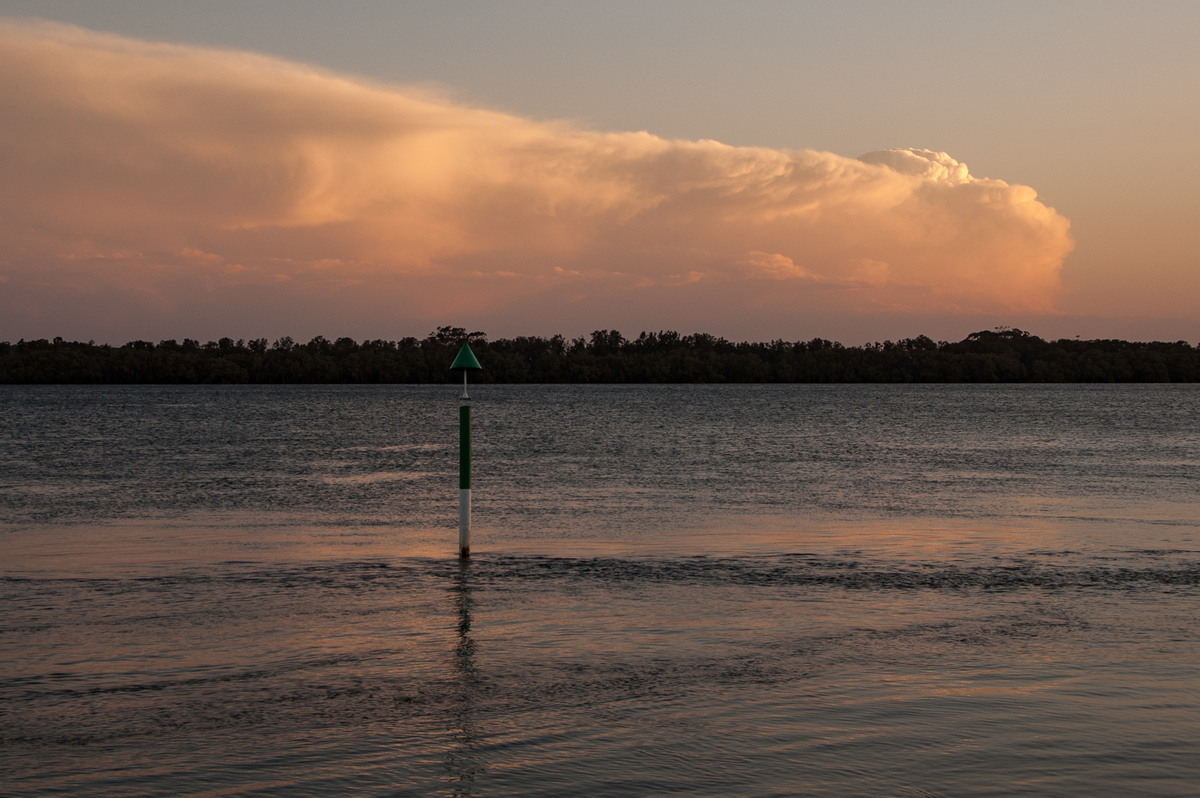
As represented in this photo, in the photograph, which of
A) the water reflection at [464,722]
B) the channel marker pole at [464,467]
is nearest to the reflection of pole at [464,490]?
the channel marker pole at [464,467]

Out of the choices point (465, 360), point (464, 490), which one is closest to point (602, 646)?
point (464, 490)

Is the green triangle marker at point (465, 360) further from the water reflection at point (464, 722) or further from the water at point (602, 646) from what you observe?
the water reflection at point (464, 722)

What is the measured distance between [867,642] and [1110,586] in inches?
194

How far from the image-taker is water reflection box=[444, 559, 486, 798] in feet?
24.4

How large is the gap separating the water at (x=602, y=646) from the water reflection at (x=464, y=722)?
1.3 inches

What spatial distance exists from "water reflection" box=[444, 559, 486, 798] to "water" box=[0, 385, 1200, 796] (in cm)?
3

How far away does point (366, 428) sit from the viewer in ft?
248

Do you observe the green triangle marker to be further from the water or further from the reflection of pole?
the water

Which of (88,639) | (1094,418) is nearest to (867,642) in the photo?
(88,639)

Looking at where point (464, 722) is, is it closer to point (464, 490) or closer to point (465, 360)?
point (464, 490)

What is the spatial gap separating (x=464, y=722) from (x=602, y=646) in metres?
2.74

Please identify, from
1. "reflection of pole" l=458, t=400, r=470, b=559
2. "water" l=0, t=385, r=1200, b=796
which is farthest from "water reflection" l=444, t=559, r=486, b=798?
"reflection of pole" l=458, t=400, r=470, b=559

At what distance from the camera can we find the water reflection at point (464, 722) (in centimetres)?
743

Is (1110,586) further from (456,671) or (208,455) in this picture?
(208,455)
